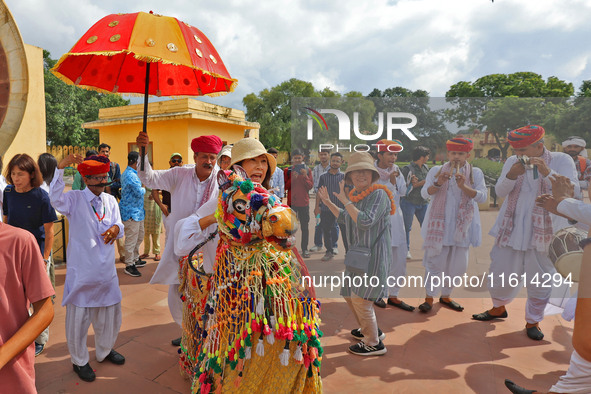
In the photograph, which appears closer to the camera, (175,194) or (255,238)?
(255,238)

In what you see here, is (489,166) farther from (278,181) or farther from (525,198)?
(278,181)

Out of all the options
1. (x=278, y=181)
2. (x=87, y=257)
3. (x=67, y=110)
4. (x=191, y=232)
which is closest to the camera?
(x=191, y=232)

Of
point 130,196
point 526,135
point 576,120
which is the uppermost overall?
A: point 576,120

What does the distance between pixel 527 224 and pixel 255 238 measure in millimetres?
3192

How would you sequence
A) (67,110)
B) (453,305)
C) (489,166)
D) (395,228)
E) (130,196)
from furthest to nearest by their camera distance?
(67,110) < (130,196) < (453,305) < (395,228) < (489,166)

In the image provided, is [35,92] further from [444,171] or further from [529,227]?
[529,227]

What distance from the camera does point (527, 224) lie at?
3.78 meters

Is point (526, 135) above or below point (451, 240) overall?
above

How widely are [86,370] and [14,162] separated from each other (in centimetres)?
178

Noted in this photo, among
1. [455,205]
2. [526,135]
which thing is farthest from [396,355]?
[526,135]

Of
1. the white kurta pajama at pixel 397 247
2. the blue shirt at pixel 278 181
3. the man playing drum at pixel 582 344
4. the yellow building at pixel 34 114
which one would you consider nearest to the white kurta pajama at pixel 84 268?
the white kurta pajama at pixel 397 247

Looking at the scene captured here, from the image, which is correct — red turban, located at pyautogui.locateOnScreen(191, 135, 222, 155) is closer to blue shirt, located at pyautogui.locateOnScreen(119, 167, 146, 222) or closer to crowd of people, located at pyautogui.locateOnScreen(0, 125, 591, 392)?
crowd of people, located at pyautogui.locateOnScreen(0, 125, 591, 392)

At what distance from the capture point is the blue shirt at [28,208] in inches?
124

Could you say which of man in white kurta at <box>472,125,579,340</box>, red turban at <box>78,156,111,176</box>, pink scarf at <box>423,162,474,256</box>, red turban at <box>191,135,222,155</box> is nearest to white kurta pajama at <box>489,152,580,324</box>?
man in white kurta at <box>472,125,579,340</box>
